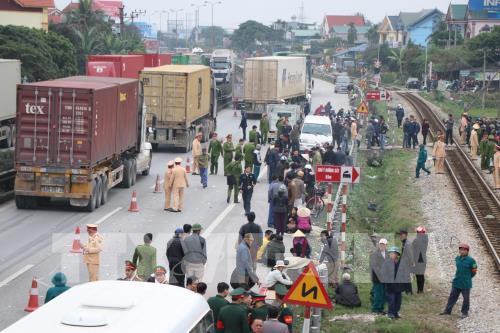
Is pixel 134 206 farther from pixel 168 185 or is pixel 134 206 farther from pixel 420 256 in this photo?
pixel 420 256

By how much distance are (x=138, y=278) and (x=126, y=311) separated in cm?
665

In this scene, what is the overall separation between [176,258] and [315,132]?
79.2 feet

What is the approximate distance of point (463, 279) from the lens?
17.4 meters

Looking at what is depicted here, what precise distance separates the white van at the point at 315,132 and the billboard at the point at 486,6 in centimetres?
8418

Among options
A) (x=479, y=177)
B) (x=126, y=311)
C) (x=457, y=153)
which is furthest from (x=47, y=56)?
(x=126, y=311)

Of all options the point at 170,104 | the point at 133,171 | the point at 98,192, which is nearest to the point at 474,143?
the point at 170,104

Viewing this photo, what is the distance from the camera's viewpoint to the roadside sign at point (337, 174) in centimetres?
2133

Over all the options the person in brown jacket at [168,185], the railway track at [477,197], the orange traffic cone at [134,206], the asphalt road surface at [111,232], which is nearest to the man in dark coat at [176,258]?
the asphalt road surface at [111,232]

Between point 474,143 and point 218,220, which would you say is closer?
point 218,220

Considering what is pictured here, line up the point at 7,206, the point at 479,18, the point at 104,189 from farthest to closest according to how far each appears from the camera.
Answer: the point at 479,18
the point at 104,189
the point at 7,206

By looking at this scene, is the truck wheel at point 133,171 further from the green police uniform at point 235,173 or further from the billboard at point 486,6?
the billboard at point 486,6

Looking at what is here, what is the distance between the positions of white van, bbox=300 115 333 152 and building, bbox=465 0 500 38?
296 feet

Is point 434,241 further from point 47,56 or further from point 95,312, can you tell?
point 47,56

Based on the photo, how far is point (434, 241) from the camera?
83.5 ft
